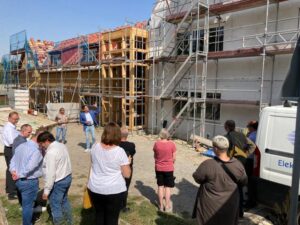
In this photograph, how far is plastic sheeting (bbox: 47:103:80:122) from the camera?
678 inches

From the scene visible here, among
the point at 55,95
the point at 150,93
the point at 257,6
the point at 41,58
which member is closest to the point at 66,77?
the point at 55,95

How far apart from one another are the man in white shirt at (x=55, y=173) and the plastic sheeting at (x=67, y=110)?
13840 millimetres

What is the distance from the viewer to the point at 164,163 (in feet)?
15.9

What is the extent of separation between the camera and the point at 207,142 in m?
10.6

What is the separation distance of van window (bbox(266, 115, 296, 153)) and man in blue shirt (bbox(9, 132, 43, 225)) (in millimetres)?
3533

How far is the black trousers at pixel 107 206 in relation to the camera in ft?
10.3

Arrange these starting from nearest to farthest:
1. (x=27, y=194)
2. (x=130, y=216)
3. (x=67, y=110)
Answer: (x=27, y=194) → (x=130, y=216) → (x=67, y=110)

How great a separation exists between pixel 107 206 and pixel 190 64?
10.1 metres

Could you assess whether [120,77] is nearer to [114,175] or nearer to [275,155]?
[275,155]

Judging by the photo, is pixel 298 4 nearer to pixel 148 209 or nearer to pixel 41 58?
pixel 148 209

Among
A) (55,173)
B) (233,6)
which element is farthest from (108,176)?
(233,6)

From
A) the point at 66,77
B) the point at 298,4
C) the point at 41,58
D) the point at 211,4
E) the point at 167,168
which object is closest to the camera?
the point at 167,168

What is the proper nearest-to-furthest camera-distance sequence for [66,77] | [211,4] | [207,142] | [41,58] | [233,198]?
[233,198] → [207,142] → [211,4] → [66,77] → [41,58]

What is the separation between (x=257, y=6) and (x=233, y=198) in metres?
9.02
